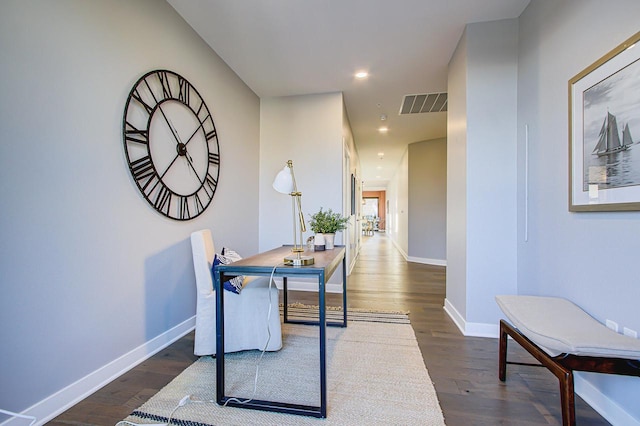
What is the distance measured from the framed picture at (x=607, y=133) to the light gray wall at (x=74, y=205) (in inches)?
110

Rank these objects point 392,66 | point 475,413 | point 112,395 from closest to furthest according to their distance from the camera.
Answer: point 475,413, point 112,395, point 392,66

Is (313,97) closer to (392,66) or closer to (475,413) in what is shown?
(392,66)

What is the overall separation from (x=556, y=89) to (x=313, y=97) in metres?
2.71

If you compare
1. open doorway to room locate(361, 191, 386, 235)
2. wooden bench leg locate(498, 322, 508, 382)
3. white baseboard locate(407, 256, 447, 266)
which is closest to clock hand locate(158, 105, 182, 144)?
wooden bench leg locate(498, 322, 508, 382)

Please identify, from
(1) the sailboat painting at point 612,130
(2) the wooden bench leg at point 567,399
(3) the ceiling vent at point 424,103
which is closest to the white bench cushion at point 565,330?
(2) the wooden bench leg at point 567,399

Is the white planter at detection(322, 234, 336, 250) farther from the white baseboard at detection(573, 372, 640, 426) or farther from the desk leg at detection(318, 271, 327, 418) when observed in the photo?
the white baseboard at detection(573, 372, 640, 426)

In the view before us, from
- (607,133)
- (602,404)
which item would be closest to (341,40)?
(607,133)

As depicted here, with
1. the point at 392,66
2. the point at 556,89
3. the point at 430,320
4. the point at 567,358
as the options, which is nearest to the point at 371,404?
the point at 567,358

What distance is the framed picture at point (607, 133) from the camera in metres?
1.27

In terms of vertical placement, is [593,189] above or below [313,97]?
below

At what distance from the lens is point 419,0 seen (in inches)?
83.2

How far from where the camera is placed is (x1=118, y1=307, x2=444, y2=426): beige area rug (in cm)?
138

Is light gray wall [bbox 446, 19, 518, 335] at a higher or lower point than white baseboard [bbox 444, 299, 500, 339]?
higher

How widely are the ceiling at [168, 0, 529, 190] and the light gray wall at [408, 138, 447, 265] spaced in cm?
233
